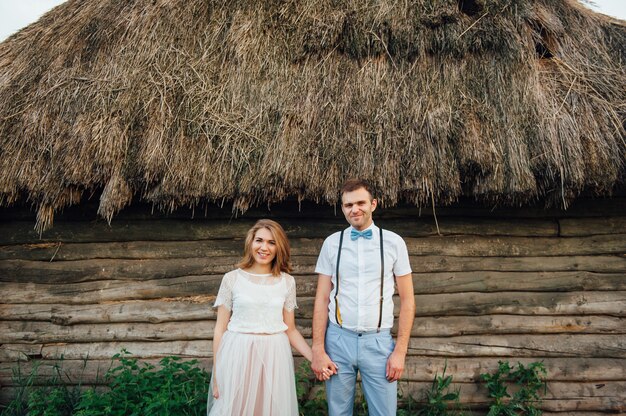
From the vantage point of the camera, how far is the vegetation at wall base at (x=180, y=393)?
3105 millimetres

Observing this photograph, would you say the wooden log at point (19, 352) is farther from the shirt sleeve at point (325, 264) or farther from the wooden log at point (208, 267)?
the shirt sleeve at point (325, 264)

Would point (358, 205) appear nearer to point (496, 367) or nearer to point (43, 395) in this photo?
point (496, 367)

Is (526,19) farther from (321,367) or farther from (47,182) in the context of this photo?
(47,182)

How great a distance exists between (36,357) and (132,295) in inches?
39.6

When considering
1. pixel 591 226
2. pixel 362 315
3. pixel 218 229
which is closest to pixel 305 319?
pixel 218 229

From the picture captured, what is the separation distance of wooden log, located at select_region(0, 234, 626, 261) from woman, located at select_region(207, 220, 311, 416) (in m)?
1.17

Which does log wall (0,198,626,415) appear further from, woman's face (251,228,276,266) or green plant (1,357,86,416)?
woman's face (251,228,276,266)

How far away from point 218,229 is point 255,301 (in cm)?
144

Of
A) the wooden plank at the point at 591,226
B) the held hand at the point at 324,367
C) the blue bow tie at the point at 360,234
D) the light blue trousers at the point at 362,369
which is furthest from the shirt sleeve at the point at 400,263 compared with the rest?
the wooden plank at the point at 591,226

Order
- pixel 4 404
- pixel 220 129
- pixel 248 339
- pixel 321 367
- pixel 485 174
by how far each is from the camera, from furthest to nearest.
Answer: pixel 4 404 < pixel 220 129 < pixel 485 174 < pixel 248 339 < pixel 321 367

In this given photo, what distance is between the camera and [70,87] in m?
3.65

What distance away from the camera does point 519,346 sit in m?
3.57

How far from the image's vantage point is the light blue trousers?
219cm

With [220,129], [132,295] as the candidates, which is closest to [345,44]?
[220,129]
